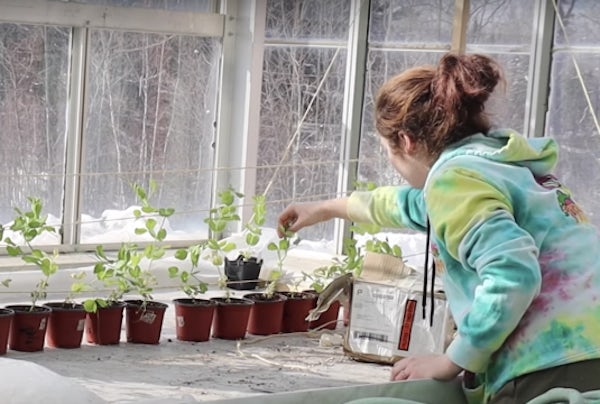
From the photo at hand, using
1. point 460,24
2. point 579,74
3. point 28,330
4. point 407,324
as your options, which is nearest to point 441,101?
point 407,324

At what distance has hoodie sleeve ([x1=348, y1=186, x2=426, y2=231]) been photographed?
2145 millimetres

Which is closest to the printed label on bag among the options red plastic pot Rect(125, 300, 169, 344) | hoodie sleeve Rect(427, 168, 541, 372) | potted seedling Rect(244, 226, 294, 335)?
potted seedling Rect(244, 226, 294, 335)

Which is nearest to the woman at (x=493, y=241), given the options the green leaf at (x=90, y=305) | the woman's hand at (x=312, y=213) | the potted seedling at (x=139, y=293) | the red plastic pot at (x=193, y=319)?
the woman's hand at (x=312, y=213)

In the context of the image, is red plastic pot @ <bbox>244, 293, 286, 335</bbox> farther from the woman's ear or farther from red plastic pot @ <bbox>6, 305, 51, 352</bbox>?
the woman's ear

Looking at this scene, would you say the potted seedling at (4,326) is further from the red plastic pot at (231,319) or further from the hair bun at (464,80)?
the hair bun at (464,80)

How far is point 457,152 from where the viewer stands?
1811 mm

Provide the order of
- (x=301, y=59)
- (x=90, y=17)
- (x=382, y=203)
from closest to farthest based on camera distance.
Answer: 1. (x=382, y=203)
2. (x=90, y=17)
3. (x=301, y=59)

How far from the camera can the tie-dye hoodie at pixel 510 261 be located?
1688mm

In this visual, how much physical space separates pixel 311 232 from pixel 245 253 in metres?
1.20

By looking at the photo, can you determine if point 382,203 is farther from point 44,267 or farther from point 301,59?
point 301,59

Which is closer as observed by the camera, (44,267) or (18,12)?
(44,267)

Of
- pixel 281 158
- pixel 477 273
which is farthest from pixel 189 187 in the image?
pixel 477 273

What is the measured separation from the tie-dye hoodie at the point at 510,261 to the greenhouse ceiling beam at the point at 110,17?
13.9ft

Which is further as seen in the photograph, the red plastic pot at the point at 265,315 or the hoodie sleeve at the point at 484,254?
the red plastic pot at the point at 265,315
